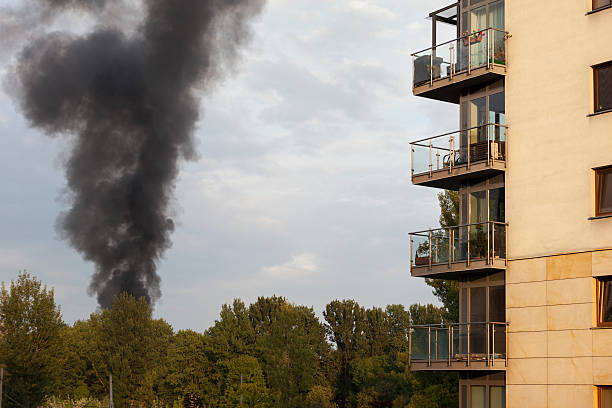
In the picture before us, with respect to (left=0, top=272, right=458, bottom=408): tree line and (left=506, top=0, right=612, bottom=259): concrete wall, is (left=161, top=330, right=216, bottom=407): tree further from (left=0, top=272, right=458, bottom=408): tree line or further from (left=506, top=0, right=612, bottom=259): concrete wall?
(left=506, top=0, right=612, bottom=259): concrete wall

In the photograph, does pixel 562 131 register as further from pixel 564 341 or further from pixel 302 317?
pixel 302 317

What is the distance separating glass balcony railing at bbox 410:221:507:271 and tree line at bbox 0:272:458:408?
4329 centimetres

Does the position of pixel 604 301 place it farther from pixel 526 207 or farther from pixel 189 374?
pixel 189 374

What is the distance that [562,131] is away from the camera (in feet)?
89.1

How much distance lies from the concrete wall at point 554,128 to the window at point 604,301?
1.18 m

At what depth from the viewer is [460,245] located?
1172 inches

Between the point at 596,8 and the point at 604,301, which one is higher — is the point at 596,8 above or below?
above

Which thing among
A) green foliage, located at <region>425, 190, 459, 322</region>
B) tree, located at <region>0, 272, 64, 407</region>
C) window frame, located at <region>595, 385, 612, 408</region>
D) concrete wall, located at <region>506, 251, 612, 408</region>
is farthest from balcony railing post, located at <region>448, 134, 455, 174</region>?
tree, located at <region>0, 272, 64, 407</region>

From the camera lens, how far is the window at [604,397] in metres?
24.5

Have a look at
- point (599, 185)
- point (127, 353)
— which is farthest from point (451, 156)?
point (127, 353)

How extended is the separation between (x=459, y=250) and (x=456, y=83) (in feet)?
21.7

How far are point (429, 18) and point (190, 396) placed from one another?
71592 millimetres

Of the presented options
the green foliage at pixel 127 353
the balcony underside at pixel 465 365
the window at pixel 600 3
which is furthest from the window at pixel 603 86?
the green foliage at pixel 127 353

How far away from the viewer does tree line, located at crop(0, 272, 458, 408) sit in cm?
8588
